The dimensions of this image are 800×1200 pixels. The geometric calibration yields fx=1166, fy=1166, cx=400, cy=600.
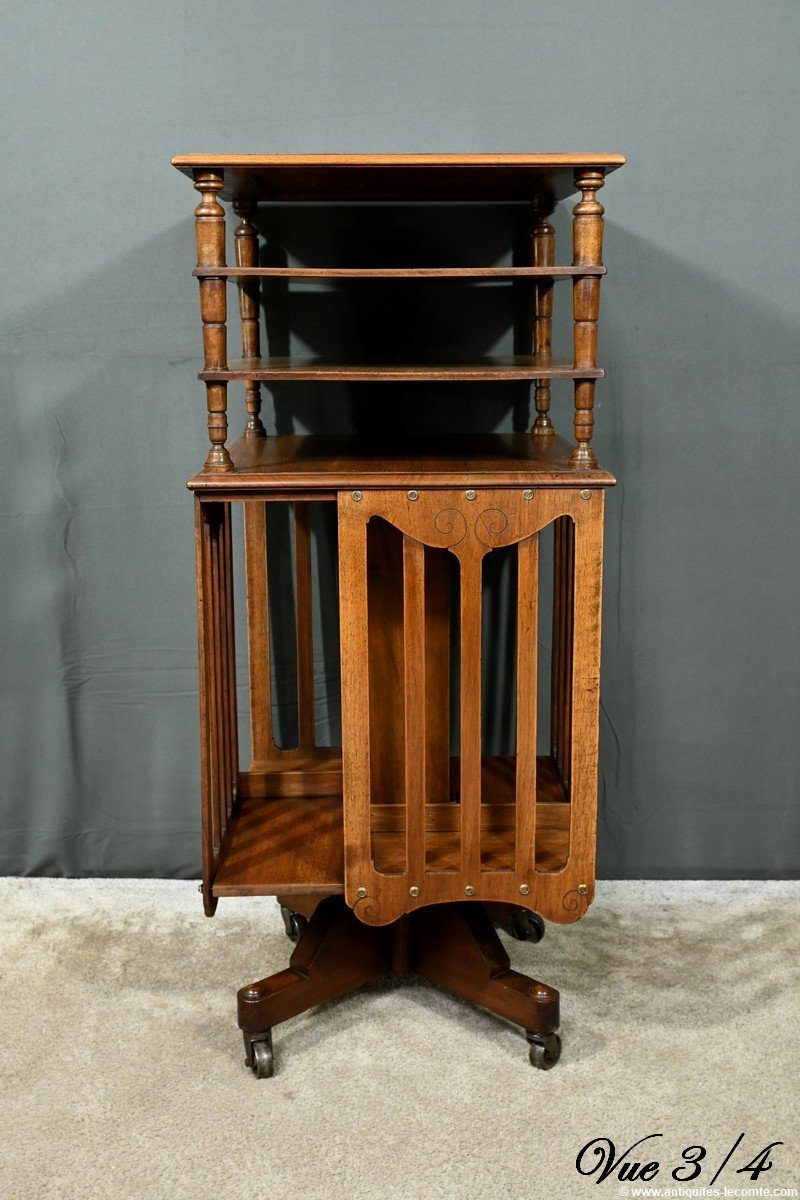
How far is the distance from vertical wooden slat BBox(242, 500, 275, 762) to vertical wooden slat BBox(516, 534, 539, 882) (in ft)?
2.12

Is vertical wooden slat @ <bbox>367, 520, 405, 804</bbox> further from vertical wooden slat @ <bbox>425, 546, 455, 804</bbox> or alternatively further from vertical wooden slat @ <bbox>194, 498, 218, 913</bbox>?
vertical wooden slat @ <bbox>194, 498, 218, 913</bbox>

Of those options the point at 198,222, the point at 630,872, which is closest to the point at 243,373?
the point at 198,222

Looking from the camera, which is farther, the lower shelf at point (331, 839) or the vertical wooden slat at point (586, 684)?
the lower shelf at point (331, 839)

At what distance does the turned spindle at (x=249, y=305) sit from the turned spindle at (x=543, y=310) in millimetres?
542

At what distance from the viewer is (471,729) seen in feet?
6.21

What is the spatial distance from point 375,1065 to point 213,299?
1.28m

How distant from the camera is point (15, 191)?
7.73ft

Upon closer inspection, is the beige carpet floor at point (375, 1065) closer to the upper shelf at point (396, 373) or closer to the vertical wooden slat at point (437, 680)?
the vertical wooden slat at point (437, 680)

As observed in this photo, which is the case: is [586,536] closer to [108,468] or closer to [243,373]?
[243,373]

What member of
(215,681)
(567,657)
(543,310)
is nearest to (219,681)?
(215,681)

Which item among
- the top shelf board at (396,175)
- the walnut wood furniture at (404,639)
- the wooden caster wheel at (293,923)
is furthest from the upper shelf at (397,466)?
the wooden caster wheel at (293,923)

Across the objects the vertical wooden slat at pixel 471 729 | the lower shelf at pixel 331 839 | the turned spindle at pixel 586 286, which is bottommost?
the lower shelf at pixel 331 839

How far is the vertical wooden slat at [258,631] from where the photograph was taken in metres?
2.30

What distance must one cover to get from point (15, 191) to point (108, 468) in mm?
581
